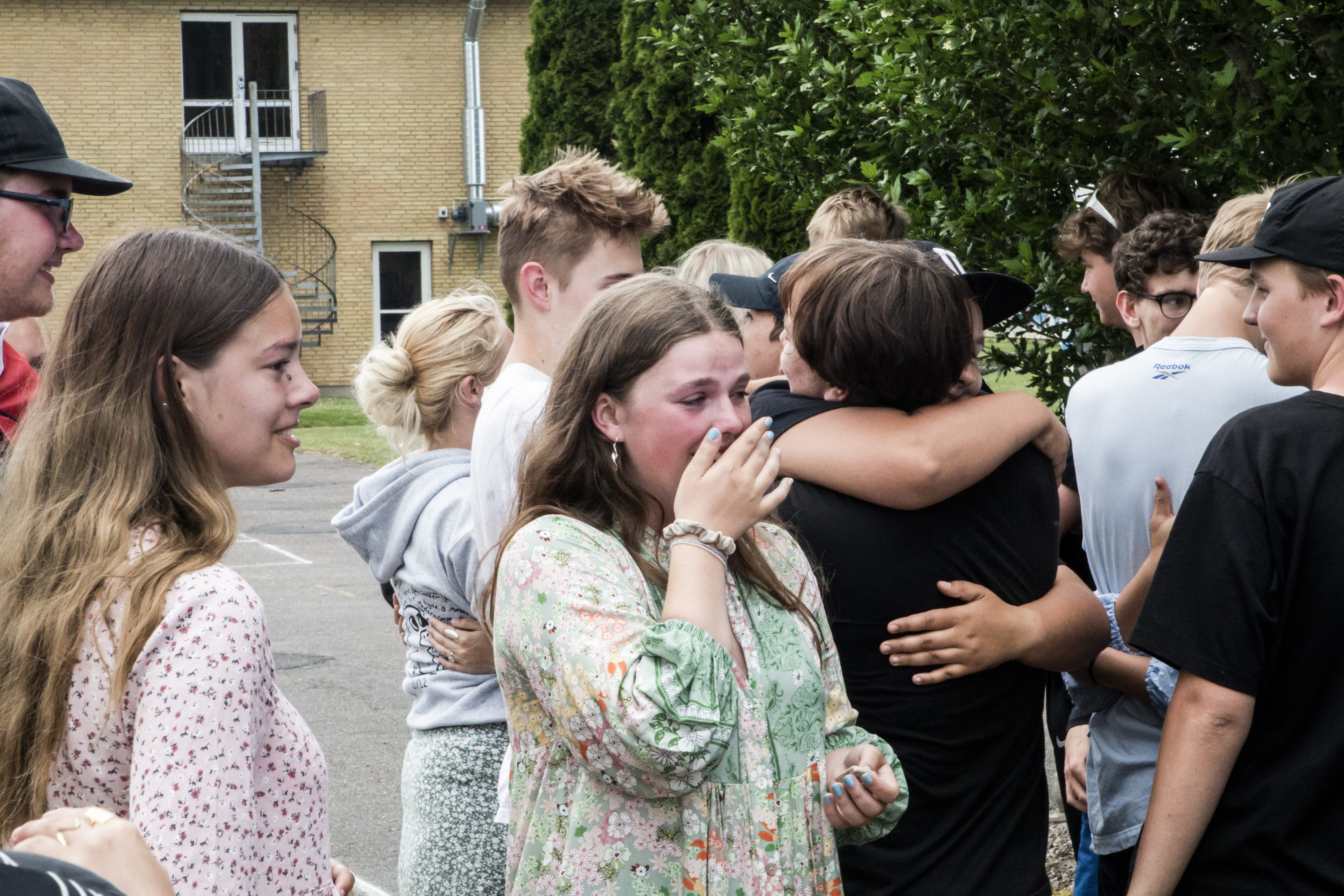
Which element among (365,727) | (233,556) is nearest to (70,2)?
(233,556)

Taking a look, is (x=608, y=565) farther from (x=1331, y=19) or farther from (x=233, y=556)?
(x=233, y=556)

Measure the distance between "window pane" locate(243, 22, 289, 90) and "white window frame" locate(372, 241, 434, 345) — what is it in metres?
3.76

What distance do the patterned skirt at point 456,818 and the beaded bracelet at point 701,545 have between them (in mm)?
1265

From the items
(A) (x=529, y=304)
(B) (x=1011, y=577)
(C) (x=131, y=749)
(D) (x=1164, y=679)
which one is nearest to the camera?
(C) (x=131, y=749)

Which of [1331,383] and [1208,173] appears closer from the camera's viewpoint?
[1331,383]

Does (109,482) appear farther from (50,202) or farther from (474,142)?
(474,142)

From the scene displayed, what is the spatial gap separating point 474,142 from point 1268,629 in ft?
82.7

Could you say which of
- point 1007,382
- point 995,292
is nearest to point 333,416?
point 1007,382

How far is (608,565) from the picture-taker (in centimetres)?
197

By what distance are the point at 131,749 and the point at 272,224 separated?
26002 mm

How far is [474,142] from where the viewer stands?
26.0 meters

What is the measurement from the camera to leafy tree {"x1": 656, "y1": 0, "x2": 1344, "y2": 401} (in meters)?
3.71

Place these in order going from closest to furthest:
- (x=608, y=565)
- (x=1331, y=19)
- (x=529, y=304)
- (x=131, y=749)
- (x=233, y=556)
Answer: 1. (x=131, y=749)
2. (x=608, y=565)
3. (x=529, y=304)
4. (x=1331, y=19)
5. (x=233, y=556)

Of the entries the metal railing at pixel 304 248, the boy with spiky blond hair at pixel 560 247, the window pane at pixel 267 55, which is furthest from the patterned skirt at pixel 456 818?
the window pane at pixel 267 55
